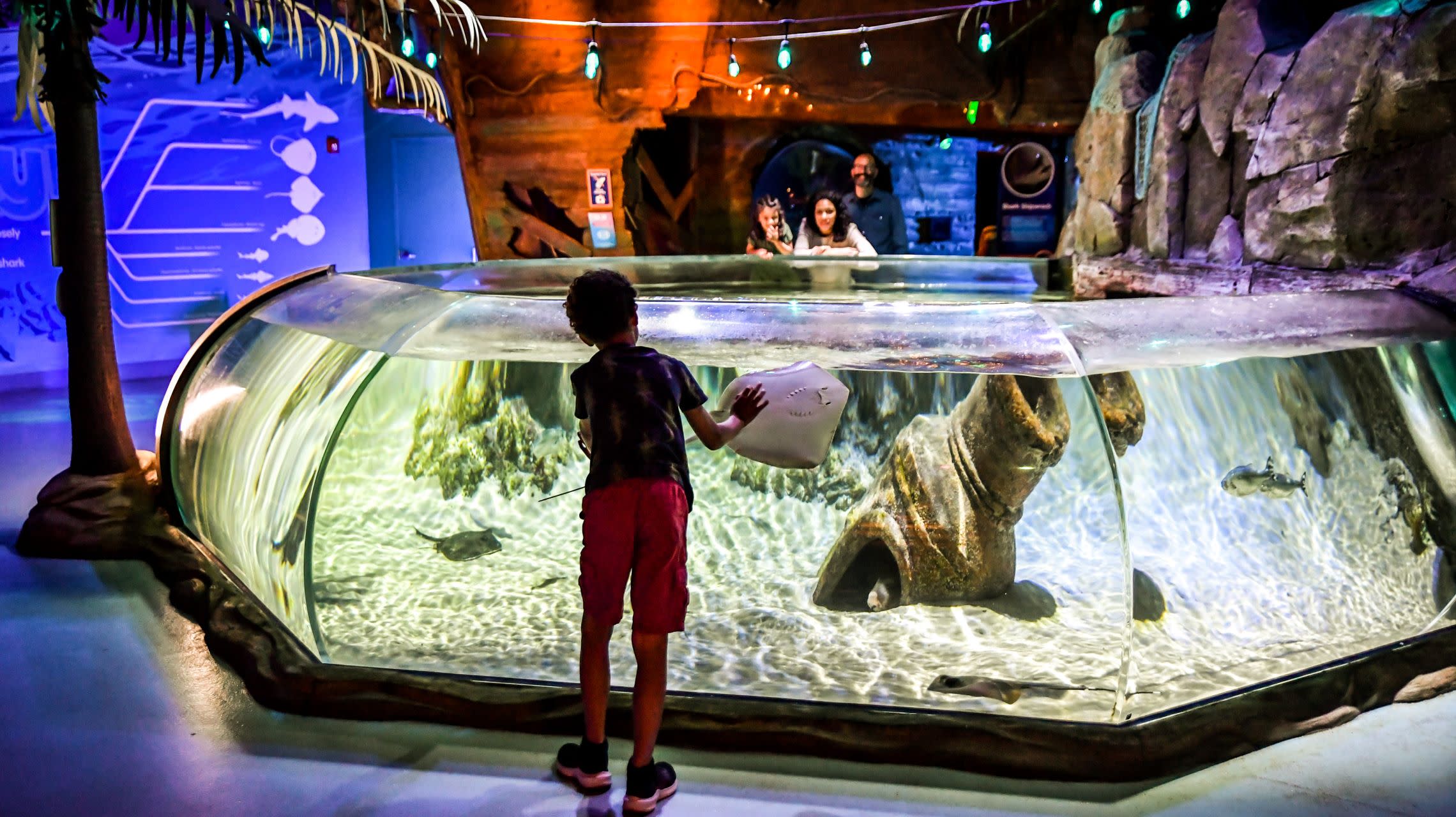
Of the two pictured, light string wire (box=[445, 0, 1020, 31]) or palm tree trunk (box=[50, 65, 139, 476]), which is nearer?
palm tree trunk (box=[50, 65, 139, 476])

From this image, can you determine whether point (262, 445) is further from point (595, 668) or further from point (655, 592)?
point (655, 592)

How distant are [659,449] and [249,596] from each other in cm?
188

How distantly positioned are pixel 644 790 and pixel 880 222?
650 cm

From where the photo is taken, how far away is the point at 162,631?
3.20 meters

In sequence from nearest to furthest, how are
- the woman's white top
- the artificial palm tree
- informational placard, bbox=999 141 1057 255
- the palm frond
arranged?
the artificial palm tree → the palm frond → the woman's white top → informational placard, bbox=999 141 1057 255

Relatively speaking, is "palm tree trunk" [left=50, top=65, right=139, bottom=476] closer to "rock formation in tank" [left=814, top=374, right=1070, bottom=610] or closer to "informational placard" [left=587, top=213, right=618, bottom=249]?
"rock formation in tank" [left=814, top=374, right=1070, bottom=610]

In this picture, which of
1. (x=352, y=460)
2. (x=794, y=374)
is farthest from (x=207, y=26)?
(x=794, y=374)

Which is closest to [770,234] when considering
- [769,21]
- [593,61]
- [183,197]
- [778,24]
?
[593,61]

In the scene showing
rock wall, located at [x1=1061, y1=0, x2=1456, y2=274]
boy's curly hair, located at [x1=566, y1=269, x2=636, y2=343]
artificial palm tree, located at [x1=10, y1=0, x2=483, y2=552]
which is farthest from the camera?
artificial palm tree, located at [x1=10, y1=0, x2=483, y2=552]

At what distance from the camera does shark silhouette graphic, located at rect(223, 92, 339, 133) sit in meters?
8.84

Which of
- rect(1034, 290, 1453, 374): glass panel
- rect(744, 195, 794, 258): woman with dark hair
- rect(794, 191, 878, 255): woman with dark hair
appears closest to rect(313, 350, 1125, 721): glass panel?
rect(1034, 290, 1453, 374): glass panel

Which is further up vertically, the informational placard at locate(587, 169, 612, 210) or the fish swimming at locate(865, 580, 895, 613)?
the informational placard at locate(587, 169, 612, 210)

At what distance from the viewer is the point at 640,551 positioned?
206 centimetres

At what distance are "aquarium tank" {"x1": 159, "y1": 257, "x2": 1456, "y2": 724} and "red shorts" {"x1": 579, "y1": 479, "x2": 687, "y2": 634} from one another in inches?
20.8
